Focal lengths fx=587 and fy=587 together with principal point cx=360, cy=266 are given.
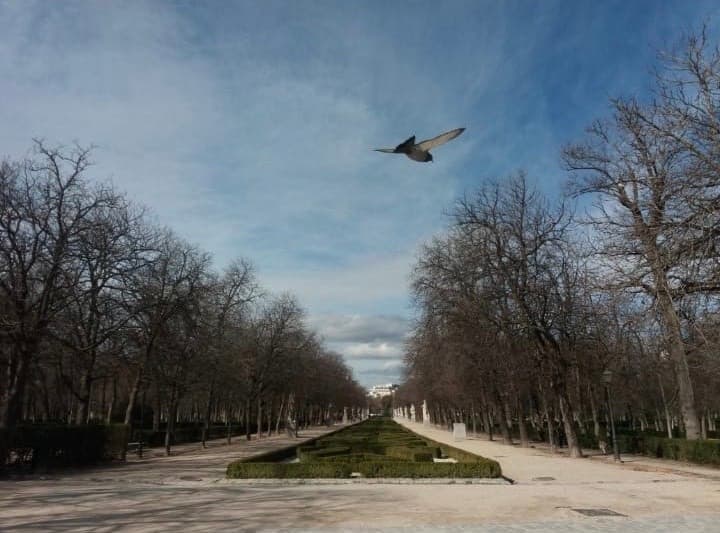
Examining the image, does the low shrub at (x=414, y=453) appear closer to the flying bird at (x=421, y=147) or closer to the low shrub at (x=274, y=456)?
the low shrub at (x=274, y=456)

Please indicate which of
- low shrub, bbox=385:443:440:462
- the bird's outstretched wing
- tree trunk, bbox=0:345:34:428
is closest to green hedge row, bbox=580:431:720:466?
low shrub, bbox=385:443:440:462

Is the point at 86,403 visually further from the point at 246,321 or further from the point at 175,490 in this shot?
the point at 246,321

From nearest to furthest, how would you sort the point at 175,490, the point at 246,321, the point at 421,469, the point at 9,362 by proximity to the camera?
1. the point at 175,490
2. the point at 421,469
3. the point at 9,362
4. the point at 246,321

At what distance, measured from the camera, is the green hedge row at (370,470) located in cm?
1828

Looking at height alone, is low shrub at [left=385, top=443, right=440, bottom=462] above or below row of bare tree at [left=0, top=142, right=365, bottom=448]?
below

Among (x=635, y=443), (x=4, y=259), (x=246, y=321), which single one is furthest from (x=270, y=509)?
(x=246, y=321)

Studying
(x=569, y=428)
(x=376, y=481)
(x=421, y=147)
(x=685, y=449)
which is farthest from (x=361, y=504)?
(x=569, y=428)

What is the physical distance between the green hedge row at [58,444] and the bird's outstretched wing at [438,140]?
61.5 ft

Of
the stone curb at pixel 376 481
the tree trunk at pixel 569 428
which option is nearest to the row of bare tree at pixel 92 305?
the stone curb at pixel 376 481

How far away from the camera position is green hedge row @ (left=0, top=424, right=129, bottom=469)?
20.8 metres

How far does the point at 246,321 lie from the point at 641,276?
128 ft

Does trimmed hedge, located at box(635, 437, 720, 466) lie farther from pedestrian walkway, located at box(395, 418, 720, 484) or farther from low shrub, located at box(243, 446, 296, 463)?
low shrub, located at box(243, 446, 296, 463)

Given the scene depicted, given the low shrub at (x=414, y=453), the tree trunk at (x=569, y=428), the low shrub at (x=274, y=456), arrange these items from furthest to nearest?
1. the tree trunk at (x=569, y=428)
2. the low shrub at (x=414, y=453)
3. the low shrub at (x=274, y=456)

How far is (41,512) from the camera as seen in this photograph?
483 inches
